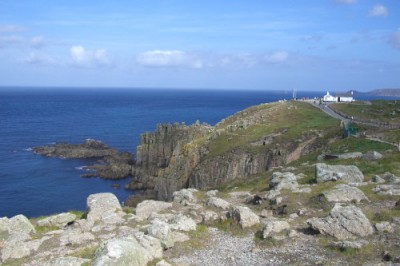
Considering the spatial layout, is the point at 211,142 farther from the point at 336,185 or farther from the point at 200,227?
the point at 200,227

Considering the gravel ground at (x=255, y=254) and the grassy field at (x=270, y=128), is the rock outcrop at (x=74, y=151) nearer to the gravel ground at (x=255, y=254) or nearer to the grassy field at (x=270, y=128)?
the grassy field at (x=270, y=128)

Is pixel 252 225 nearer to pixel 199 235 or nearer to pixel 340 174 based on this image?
pixel 199 235

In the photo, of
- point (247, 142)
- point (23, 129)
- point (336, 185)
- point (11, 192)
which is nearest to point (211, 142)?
point (247, 142)

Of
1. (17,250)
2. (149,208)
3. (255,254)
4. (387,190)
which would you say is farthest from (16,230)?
(387,190)

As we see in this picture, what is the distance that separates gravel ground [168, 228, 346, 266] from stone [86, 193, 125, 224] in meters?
8.42

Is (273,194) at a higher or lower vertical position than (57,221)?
higher

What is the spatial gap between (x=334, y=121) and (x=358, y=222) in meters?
56.5

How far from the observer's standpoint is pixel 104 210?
1220 inches

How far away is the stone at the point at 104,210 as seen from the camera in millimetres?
29328

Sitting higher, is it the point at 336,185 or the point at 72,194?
the point at 336,185

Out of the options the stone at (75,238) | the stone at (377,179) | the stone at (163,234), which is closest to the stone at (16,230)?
the stone at (75,238)

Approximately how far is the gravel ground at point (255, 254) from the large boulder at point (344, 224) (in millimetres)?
1017

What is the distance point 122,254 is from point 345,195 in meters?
18.2

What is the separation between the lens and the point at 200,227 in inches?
1050
